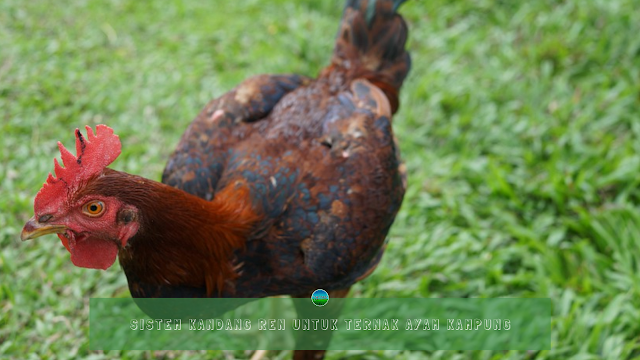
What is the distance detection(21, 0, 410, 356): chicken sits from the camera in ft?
7.19

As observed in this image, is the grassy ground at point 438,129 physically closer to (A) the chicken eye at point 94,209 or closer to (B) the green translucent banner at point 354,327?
(B) the green translucent banner at point 354,327

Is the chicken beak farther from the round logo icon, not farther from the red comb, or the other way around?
the round logo icon

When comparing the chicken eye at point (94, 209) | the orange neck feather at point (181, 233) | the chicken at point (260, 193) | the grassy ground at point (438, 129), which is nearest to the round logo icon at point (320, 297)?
the chicken at point (260, 193)

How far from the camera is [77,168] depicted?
2146 millimetres

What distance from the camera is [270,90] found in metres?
3.39

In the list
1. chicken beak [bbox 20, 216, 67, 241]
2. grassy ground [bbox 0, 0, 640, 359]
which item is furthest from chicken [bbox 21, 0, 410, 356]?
grassy ground [bbox 0, 0, 640, 359]

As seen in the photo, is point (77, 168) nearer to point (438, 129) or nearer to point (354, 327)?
point (354, 327)

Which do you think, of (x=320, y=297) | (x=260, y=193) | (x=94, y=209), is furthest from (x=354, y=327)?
(x=94, y=209)

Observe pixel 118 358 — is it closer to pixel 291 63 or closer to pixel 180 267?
pixel 180 267

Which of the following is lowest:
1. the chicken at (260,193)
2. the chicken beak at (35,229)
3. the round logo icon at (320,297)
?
the round logo icon at (320,297)

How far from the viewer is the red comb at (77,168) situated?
2123 millimetres

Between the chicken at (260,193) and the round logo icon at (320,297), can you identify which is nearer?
the chicken at (260,193)

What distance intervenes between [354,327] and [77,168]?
2.14 m

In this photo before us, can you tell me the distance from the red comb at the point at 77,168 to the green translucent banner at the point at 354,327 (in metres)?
1.43
